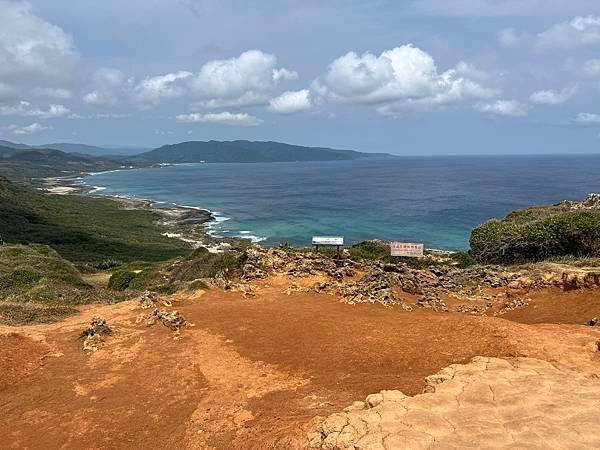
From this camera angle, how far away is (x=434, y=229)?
8081 centimetres

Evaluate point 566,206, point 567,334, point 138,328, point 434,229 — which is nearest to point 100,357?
point 138,328

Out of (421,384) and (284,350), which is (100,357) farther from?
(421,384)

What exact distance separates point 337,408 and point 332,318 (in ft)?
22.6

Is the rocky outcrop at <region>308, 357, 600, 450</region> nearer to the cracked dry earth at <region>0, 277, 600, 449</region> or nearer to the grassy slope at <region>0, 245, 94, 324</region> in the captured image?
the cracked dry earth at <region>0, 277, 600, 449</region>

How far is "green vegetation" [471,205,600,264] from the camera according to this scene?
1160 inches

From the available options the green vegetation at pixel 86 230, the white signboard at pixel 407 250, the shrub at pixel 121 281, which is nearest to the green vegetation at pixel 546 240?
the white signboard at pixel 407 250

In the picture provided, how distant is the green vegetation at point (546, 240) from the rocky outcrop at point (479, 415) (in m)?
21.1

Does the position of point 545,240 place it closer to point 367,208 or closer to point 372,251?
point 372,251

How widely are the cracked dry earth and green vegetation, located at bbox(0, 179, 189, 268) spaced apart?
4240 centimetres

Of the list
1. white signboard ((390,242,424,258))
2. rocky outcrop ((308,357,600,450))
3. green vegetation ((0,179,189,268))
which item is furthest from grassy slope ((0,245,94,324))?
green vegetation ((0,179,189,268))

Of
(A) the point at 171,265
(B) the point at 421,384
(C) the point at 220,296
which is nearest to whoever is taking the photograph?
(B) the point at 421,384

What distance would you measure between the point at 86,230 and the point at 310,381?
8586 cm

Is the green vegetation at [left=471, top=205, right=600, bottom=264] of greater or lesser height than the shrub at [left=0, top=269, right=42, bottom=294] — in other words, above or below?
above

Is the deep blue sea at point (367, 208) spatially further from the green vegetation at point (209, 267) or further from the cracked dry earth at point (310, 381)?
the cracked dry earth at point (310, 381)
